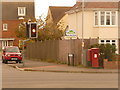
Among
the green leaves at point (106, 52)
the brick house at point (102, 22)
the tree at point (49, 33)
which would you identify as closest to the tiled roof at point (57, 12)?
the tree at point (49, 33)

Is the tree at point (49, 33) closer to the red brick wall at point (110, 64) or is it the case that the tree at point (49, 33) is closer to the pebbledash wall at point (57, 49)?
the pebbledash wall at point (57, 49)

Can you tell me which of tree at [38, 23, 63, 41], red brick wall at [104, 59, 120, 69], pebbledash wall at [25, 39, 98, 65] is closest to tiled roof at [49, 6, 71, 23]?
tree at [38, 23, 63, 41]

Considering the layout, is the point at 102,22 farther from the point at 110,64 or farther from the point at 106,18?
the point at 110,64

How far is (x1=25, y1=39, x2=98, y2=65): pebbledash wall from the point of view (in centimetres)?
3528

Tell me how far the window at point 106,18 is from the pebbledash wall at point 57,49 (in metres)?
6.51

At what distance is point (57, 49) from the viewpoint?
4119 cm

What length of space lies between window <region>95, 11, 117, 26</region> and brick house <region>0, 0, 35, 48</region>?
40.3m

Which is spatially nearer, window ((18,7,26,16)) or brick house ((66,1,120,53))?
brick house ((66,1,120,53))

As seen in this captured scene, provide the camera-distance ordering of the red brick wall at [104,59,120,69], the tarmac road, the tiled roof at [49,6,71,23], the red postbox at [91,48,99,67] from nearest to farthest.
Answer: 1. the tarmac road
2. the red brick wall at [104,59,120,69]
3. the red postbox at [91,48,99,67]
4. the tiled roof at [49,6,71,23]

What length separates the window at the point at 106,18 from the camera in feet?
156

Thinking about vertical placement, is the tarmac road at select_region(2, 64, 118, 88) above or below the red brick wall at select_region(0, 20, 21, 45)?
below

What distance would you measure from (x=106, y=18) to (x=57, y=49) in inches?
356

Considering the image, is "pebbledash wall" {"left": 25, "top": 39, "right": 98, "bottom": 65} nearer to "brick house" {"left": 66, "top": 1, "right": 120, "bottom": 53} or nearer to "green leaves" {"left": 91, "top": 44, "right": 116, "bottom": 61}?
"green leaves" {"left": 91, "top": 44, "right": 116, "bottom": 61}

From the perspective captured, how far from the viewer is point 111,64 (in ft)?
102
